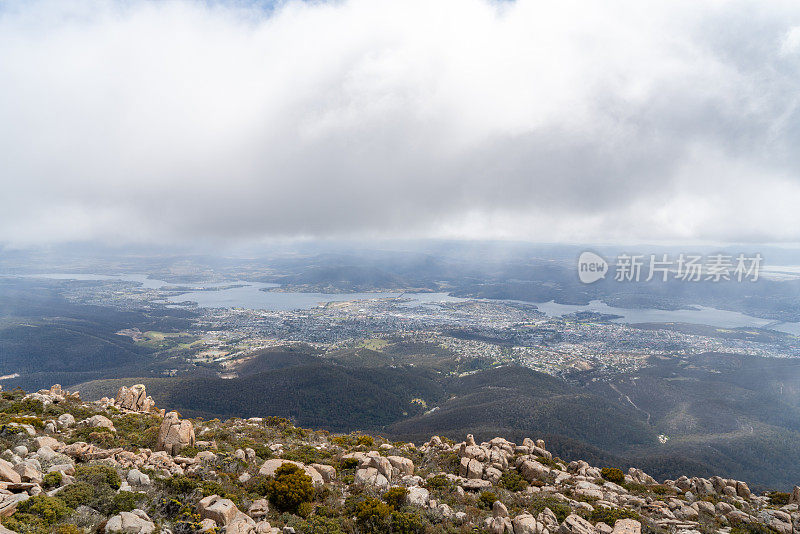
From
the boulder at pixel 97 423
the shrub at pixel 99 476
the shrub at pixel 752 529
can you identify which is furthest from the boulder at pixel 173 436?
the shrub at pixel 752 529

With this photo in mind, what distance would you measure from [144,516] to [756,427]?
14083 cm

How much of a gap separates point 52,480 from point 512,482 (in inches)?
792

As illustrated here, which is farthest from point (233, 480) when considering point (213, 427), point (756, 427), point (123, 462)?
point (756, 427)

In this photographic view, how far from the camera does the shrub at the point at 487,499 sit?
15828mm

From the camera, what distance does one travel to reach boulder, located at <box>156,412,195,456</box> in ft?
61.1

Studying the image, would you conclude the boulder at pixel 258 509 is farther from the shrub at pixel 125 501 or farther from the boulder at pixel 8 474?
the boulder at pixel 8 474

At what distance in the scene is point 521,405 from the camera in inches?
3819

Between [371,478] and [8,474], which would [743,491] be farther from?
[8,474]

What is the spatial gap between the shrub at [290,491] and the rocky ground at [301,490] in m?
0.05

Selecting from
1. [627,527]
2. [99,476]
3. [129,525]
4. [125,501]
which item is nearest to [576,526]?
[627,527]

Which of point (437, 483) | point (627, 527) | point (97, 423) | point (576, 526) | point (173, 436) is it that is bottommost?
point (437, 483)

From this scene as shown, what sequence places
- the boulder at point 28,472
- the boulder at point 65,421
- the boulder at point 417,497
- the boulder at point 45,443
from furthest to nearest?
the boulder at point 65,421, the boulder at point 45,443, the boulder at point 417,497, the boulder at point 28,472

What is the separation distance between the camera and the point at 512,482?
1922cm

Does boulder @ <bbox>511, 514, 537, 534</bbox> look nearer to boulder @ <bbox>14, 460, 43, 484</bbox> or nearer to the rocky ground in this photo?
the rocky ground
